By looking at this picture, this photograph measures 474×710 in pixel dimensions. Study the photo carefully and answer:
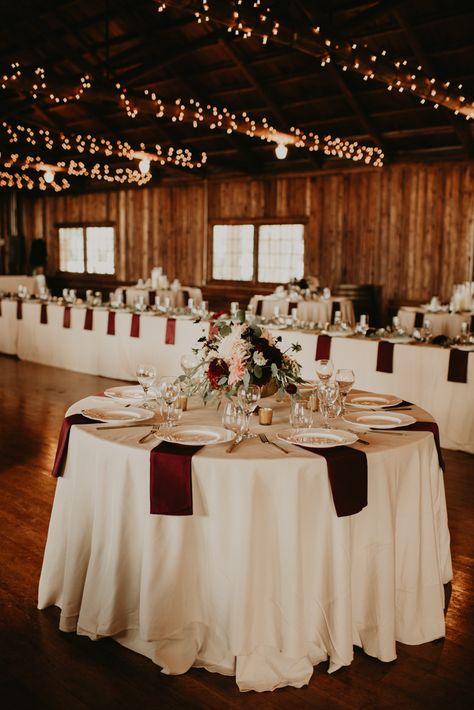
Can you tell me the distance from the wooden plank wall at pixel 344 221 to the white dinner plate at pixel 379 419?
314 inches

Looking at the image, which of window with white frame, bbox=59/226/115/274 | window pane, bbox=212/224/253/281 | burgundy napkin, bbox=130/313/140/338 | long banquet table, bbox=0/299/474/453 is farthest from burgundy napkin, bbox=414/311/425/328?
window with white frame, bbox=59/226/115/274

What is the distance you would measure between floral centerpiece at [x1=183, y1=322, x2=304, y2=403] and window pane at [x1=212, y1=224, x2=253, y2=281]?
10.3 metres

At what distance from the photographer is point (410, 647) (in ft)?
7.86

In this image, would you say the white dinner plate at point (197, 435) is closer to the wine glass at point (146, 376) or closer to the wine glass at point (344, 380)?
the wine glass at point (146, 376)

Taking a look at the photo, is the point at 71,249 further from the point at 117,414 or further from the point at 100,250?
the point at 117,414

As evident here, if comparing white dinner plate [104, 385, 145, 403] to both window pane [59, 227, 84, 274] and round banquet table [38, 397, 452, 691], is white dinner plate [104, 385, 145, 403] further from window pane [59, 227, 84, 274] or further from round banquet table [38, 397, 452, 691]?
window pane [59, 227, 84, 274]

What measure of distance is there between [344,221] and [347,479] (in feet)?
31.7

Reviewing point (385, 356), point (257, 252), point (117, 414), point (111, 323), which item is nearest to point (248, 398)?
point (117, 414)

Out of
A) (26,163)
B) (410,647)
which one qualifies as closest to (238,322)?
(410,647)

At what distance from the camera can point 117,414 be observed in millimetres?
2594

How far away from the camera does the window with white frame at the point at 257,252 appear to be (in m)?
12.1

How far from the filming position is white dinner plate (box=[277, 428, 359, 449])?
7.30 ft

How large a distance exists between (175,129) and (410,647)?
445 inches

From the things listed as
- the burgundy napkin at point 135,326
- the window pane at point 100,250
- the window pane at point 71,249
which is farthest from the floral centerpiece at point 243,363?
the window pane at point 71,249
